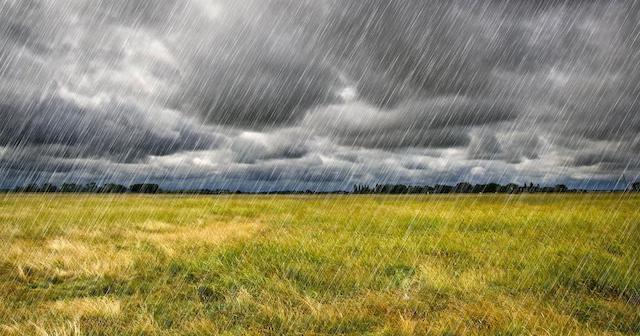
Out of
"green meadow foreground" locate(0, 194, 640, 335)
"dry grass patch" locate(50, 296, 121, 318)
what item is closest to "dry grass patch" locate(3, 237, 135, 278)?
"green meadow foreground" locate(0, 194, 640, 335)

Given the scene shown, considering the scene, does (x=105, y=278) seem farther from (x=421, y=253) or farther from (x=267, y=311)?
(x=421, y=253)

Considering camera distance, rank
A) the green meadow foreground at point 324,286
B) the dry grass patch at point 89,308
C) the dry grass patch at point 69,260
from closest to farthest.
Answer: the green meadow foreground at point 324,286 < the dry grass patch at point 89,308 < the dry grass patch at point 69,260

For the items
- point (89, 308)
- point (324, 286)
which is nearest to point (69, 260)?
point (89, 308)

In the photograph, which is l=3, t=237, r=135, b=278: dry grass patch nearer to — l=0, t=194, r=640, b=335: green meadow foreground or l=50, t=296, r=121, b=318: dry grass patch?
l=0, t=194, r=640, b=335: green meadow foreground

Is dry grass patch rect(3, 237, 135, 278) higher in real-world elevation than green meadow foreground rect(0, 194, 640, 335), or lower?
lower

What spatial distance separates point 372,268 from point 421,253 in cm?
256

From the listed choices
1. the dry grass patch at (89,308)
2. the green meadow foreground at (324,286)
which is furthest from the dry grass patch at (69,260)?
the dry grass patch at (89,308)

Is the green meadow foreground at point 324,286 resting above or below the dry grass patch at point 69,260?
above

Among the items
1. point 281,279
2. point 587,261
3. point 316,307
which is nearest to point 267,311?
point 316,307

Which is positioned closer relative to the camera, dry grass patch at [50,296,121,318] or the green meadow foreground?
the green meadow foreground

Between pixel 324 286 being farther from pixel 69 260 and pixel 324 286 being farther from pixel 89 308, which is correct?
pixel 69 260

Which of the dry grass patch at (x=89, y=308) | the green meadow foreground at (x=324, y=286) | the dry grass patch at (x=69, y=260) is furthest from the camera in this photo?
the dry grass patch at (x=69, y=260)

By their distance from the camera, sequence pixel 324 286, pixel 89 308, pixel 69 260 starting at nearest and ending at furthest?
pixel 89 308 → pixel 324 286 → pixel 69 260

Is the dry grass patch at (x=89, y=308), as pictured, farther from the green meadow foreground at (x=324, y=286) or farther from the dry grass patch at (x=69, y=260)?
the dry grass patch at (x=69, y=260)
